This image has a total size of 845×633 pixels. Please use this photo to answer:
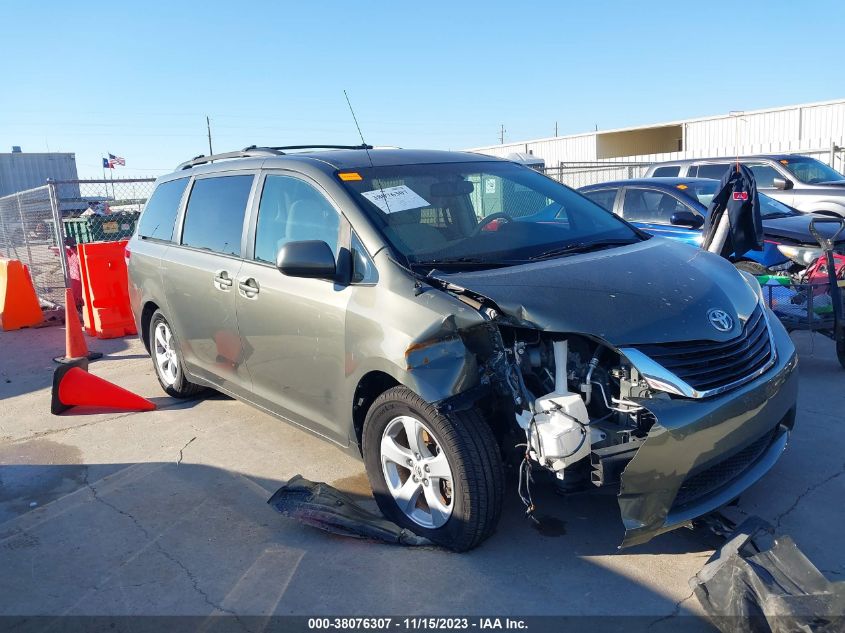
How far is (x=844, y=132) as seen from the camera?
23.5 m

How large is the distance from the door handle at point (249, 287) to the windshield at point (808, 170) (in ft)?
33.0

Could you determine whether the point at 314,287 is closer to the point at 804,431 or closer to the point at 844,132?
the point at 804,431

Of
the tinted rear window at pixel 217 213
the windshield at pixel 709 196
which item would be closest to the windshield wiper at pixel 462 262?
the tinted rear window at pixel 217 213

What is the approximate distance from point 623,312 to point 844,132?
24.9m

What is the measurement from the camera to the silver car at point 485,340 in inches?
118

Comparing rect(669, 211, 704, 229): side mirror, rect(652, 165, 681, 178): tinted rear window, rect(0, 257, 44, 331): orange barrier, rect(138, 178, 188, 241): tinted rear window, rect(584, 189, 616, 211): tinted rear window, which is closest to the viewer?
rect(138, 178, 188, 241): tinted rear window

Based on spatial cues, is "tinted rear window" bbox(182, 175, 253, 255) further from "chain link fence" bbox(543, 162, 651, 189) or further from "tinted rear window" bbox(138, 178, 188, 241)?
"chain link fence" bbox(543, 162, 651, 189)

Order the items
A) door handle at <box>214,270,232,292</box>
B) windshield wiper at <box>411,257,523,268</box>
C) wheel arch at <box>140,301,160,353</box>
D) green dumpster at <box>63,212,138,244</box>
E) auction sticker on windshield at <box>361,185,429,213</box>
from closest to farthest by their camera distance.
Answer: windshield wiper at <box>411,257,523,268</box>, auction sticker on windshield at <box>361,185,429,213</box>, door handle at <box>214,270,232,292</box>, wheel arch at <box>140,301,160,353</box>, green dumpster at <box>63,212,138,244</box>

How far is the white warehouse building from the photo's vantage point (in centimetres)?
2112

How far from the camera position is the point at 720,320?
3230 millimetres

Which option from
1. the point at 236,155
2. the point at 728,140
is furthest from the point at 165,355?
the point at 728,140

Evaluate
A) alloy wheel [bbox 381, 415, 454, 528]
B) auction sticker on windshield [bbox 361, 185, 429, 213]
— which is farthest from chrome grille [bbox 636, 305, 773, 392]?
auction sticker on windshield [bbox 361, 185, 429, 213]

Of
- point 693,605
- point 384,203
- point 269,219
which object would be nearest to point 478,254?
point 384,203

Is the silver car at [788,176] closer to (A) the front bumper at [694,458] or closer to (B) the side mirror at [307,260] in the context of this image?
(A) the front bumper at [694,458]
